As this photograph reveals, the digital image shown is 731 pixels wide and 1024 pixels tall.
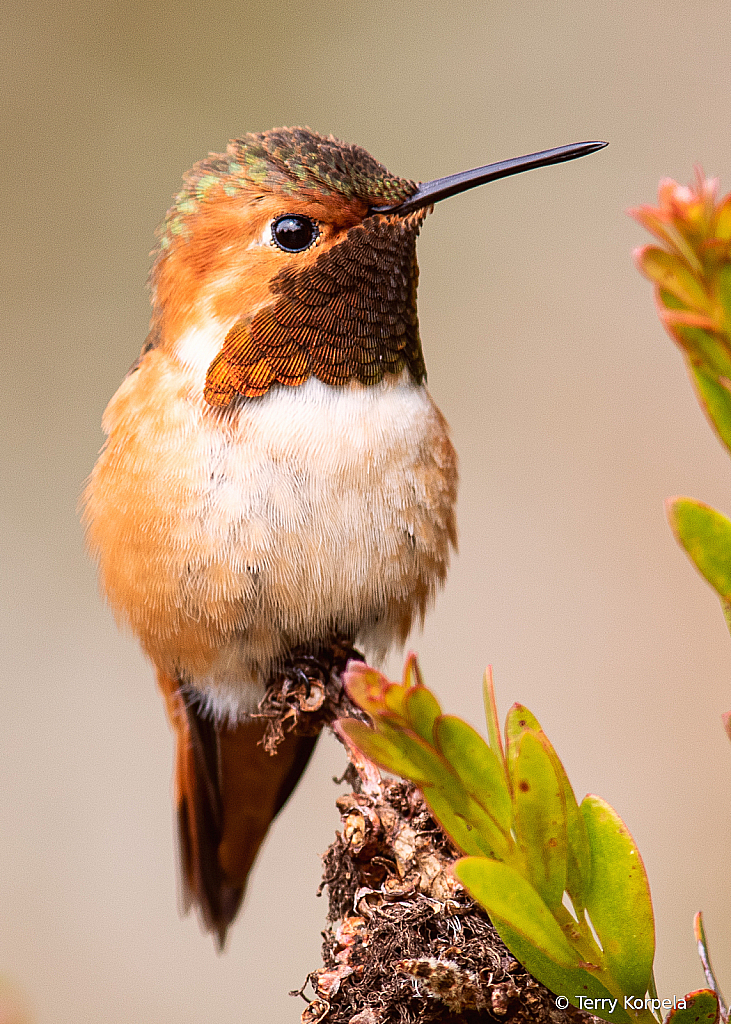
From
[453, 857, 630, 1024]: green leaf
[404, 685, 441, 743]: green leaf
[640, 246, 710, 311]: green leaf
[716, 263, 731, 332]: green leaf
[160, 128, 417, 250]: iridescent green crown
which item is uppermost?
[160, 128, 417, 250]: iridescent green crown

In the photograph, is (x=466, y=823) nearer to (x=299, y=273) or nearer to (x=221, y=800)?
(x=299, y=273)

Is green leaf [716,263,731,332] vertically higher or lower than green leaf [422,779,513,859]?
higher

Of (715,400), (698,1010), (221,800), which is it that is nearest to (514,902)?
(698,1010)

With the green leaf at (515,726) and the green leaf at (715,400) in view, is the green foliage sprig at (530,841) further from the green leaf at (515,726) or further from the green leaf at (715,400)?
the green leaf at (715,400)

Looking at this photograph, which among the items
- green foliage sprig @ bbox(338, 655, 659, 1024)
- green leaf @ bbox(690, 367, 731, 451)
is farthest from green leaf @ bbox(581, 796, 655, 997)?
green leaf @ bbox(690, 367, 731, 451)

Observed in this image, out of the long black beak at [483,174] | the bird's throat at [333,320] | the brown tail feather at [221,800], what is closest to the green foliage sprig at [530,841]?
the long black beak at [483,174]

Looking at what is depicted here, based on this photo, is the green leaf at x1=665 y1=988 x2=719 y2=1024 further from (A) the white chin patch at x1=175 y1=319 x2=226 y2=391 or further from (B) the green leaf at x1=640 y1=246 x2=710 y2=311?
(A) the white chin patch at x1=175 y1=319 x2=226 y2=391

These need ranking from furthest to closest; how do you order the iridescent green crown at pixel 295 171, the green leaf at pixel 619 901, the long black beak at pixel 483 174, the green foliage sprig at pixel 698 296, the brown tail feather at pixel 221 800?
the brown tail feather at pixel 221 800 → the iridescent green crown at pixel 295 171 → the long black beak at pixel 483 174 → the green leaf at pixel 619 901 → the green foliage sprig at pixel 698 296
